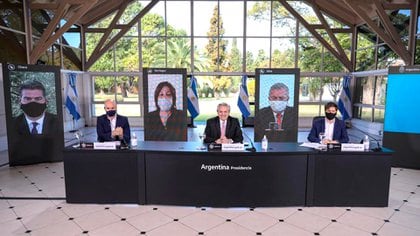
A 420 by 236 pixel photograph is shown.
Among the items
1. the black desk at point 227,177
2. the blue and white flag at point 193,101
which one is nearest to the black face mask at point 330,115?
the black desk at point 227,177

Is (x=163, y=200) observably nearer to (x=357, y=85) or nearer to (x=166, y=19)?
(x=166, y=19)

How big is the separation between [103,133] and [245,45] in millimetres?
8854

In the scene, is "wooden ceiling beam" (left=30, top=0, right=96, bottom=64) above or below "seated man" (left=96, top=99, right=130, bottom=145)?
above

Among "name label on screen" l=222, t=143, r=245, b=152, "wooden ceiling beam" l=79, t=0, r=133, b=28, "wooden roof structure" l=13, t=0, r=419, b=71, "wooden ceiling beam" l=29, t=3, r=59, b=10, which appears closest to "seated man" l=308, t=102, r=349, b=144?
"name label on screen" l=222, t=143, r=245, b=152

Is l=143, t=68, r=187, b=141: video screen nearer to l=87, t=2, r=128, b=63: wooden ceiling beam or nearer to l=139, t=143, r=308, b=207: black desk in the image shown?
l=139, t=143, r=308, b=207: black desk

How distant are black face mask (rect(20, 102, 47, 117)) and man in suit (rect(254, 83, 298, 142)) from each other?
4749 millimetres

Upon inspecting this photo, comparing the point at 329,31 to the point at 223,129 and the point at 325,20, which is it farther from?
the point at 223,129

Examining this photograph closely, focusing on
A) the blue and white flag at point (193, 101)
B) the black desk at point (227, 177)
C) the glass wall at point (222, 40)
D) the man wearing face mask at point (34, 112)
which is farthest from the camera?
the glass wall at point (222, 40)

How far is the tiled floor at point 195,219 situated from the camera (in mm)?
3398

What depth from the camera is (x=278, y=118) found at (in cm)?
643

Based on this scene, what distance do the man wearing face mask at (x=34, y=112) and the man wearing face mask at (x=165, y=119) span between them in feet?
7.40

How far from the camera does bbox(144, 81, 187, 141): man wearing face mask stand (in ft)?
20.2

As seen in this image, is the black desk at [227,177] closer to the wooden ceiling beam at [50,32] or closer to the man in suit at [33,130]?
the man in suit at [33,130]

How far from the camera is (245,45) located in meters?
12.1
